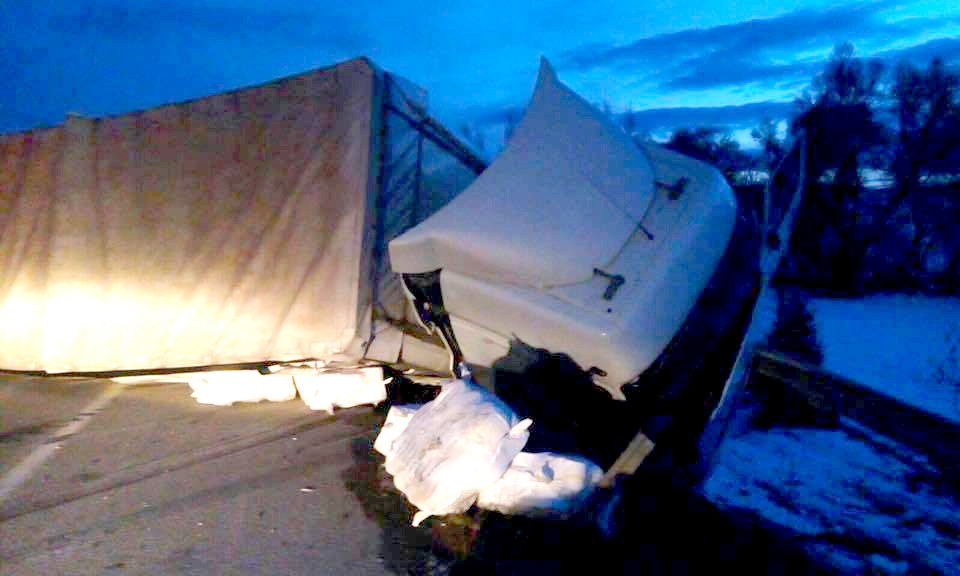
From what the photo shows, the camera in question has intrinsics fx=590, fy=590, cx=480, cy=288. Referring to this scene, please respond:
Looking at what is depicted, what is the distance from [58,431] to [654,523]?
397cm

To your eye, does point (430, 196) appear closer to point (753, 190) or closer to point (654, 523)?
point (753, 190)

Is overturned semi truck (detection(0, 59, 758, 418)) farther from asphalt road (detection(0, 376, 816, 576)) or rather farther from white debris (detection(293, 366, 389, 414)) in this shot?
asphalt road (detection(0, 376, 816, 576))

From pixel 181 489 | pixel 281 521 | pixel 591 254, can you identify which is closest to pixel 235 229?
pixel 181 489

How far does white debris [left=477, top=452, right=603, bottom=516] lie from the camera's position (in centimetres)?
263

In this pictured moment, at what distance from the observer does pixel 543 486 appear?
264 centimetres

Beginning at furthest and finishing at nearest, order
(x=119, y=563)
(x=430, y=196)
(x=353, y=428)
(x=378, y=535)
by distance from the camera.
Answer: (x=430, y=196)
(x=353, y=428)
(x=378, y=535)
(x=119, y=563)

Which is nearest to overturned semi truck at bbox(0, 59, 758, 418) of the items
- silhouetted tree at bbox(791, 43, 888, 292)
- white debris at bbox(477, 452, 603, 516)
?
white debris at bbox(477, 452, 603, 516)

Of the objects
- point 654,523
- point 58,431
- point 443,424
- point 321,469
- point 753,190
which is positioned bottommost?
point 58,431

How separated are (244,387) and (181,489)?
122 centimetres

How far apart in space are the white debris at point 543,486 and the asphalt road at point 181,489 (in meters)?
0.59

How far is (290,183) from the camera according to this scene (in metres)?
4.31

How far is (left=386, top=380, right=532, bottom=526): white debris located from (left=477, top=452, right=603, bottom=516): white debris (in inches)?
2.2

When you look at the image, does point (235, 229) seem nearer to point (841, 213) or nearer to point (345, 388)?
point (345, 388)

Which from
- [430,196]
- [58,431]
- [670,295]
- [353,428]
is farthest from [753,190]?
[58,431]
